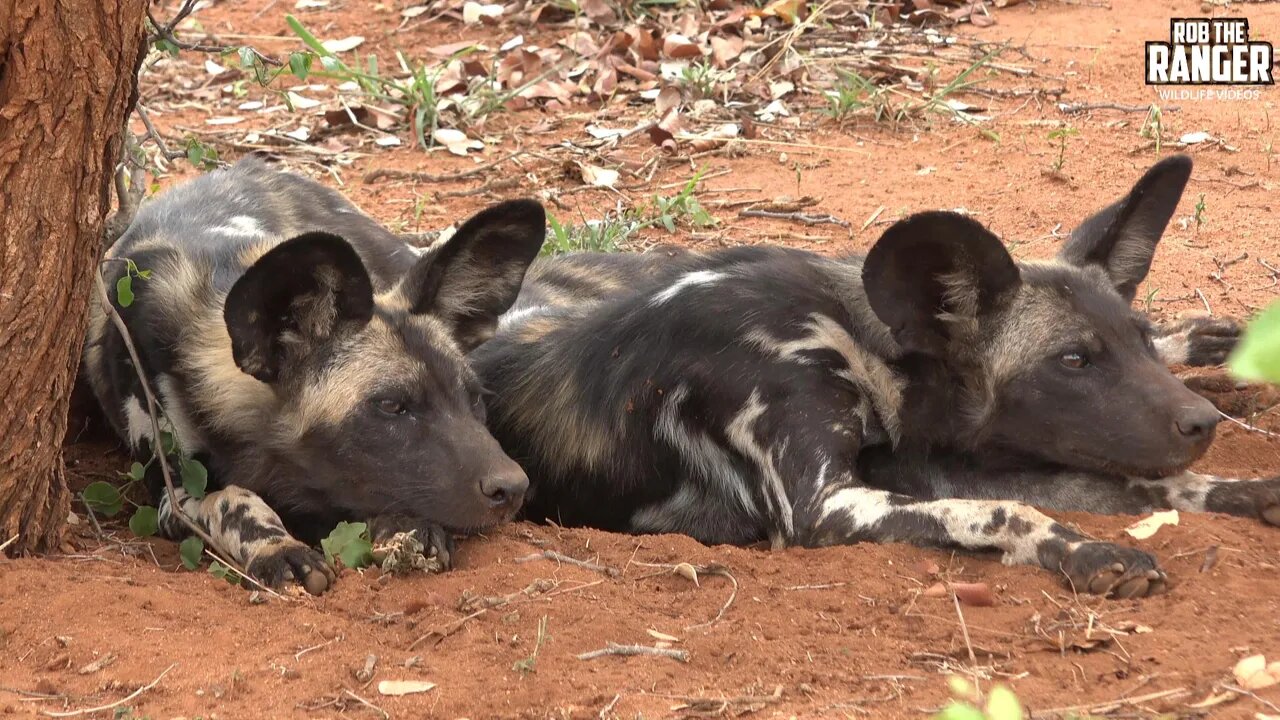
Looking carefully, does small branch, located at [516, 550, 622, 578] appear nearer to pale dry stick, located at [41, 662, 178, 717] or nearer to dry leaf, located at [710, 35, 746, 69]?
pale dry stick, located at [41, 662, 178, 717]

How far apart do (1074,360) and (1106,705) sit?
5.73 ft

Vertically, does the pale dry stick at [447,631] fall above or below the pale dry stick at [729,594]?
above

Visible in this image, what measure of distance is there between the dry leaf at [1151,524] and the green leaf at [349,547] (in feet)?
6.62

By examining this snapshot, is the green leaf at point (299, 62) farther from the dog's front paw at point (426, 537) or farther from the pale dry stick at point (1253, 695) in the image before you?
the pale dry stick at point (1253, 695)

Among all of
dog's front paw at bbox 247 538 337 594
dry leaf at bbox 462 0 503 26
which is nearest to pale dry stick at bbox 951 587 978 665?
dog's front paw at bbox 247 538 337 594

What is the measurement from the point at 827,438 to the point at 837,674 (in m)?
1.24

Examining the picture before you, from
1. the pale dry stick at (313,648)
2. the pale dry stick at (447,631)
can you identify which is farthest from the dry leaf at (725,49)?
the pale dry stick at (313,648)

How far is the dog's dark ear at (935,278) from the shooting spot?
412 cm

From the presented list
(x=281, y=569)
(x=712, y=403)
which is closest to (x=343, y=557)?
(x=281, y=569)

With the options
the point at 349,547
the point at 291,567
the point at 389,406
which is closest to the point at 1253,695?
the point at 349,547

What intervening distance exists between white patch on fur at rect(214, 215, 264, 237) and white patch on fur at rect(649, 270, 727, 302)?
5.28 feet

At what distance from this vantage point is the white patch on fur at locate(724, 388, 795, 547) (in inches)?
165

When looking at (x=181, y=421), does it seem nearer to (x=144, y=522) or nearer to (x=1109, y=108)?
(x=144, y=522)

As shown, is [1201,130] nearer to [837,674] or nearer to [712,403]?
[712,403]
